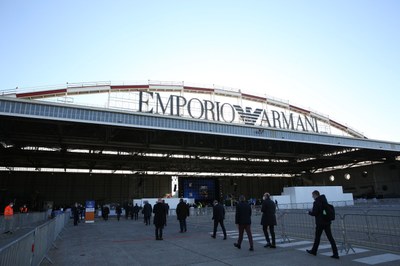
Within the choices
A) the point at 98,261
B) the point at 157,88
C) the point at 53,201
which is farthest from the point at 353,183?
the point at 98,261

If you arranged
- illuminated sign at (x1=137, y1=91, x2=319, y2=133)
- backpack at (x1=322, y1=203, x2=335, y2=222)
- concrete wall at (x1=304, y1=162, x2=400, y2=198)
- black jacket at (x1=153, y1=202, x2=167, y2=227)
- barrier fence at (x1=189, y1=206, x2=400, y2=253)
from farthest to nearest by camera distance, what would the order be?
concrete wall at (x1=304, y1=162, x2=400, y2=198)
illuminated sign at (x1=137, y1=91, x2=319, y2=133)
black jacket at (x1=153, y1=202, x2=167, y2=227)
barrier fence at (x1=189, y1=206, x2=400, y2=253)
backpack at (x1=322, y1=203, x2=335, y2=222)

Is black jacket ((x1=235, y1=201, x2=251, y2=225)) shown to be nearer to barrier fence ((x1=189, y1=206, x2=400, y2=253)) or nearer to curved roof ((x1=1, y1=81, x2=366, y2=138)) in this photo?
barrier fence ((x1=189, y1=206, x2=400, y2=253))

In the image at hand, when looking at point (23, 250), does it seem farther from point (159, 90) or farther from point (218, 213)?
point (159, 90)

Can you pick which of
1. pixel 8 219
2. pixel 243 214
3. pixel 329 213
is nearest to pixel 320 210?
pixel 329 213

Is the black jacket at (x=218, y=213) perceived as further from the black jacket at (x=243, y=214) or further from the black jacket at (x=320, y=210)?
the black jacket at (x=320, y=210)

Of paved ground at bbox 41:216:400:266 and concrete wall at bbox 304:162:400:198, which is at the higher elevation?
concrete wall at bbox 304:162:400:198

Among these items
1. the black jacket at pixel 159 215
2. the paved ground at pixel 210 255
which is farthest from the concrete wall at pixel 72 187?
the paved ground at pixel 210 255

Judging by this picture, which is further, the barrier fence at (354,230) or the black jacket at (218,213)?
the black jacket at (218,213)

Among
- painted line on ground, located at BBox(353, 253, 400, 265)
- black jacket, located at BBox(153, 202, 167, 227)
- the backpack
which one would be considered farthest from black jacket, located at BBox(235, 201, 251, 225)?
black jacket, located at BBox(153, 202, 167, 227)

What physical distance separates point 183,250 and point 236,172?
207 ft

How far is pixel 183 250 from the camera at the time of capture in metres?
9.17

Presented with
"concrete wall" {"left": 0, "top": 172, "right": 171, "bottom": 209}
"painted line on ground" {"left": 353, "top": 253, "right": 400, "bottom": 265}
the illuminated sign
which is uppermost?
the illuminated sign

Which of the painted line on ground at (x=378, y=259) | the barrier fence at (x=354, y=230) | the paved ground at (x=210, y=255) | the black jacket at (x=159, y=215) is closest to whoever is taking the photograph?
the painted line on ground at (x=378, y=259)

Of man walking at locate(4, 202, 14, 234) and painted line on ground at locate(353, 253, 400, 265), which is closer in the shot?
painted line on ground at locate(353, 253, 400, 265)
